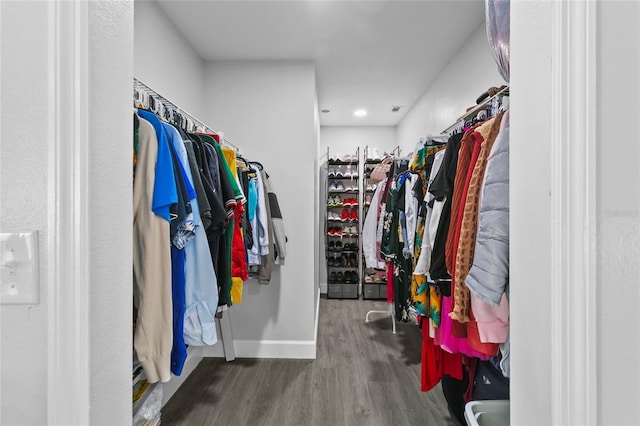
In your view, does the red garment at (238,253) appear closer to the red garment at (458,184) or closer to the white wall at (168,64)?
the white wall at (168,64)

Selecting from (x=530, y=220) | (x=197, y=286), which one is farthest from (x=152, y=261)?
(x=530, y=220)

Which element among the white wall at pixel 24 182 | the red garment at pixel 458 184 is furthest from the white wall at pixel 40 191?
the red garment at pixel 458 184

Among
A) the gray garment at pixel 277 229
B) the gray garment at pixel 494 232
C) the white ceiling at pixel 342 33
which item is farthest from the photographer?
the gray garment at pixel 277 229

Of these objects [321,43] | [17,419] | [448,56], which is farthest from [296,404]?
[448,56]

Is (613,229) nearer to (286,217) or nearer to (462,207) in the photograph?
(462,207)

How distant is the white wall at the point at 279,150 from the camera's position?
2.80 meters

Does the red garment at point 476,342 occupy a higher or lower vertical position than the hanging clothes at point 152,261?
lower

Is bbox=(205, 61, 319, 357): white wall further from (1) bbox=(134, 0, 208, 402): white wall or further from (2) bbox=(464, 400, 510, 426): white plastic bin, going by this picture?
(2) bbox=(464, 400, 510, 426): white plastic bin

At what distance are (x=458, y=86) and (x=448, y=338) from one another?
2.14 meters

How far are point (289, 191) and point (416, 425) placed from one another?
194cm

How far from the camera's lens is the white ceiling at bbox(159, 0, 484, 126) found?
6.94 ft

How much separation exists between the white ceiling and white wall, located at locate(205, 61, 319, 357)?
172 millimetres

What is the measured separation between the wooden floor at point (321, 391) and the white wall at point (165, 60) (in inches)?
80.8

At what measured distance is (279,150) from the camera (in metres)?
2.84
